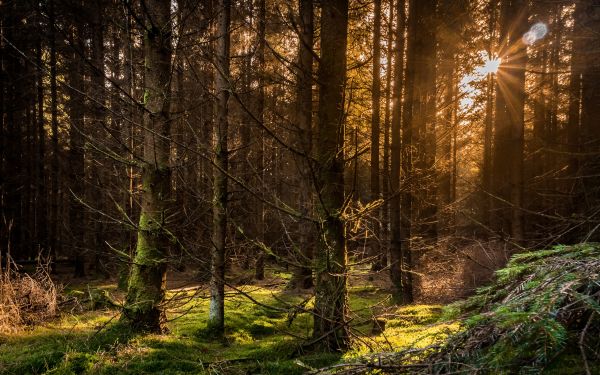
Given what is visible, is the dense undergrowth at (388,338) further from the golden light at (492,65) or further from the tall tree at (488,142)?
the golden light at (492,65)

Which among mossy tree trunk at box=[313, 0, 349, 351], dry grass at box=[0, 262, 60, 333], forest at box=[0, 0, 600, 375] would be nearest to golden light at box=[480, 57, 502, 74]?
forest at box=[0, 0, 600, 375]

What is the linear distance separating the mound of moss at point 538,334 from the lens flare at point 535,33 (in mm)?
12522

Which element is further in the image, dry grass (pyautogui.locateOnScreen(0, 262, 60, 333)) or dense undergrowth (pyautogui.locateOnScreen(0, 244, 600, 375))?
dry grass (pyautogui.locateOnScreen(0, 262, 60, 333))

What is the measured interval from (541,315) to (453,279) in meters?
9.76

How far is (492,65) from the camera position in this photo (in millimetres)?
14086

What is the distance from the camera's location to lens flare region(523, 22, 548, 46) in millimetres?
11669

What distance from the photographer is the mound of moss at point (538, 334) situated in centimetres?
119

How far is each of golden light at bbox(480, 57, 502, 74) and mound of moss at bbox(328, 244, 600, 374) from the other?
13231mm

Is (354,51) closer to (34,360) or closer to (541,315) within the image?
(34,360)

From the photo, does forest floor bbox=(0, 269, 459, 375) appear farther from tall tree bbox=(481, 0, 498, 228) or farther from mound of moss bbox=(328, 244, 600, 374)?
tall tree bbox=(481, 0, 498, 228)

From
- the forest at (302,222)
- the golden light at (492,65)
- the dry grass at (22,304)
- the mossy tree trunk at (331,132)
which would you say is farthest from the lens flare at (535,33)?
the dry grass at (22,304)

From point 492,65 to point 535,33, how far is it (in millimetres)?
1636

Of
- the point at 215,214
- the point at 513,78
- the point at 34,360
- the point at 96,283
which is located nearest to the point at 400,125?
the point at 513,78

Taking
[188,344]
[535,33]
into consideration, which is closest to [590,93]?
[535,33]
